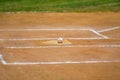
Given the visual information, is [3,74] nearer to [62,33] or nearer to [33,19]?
[62,33]

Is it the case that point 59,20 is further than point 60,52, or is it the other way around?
point 59,20

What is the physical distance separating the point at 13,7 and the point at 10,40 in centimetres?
687

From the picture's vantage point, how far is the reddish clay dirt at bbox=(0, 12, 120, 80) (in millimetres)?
9305

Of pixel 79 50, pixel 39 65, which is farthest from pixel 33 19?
pixel 39 65

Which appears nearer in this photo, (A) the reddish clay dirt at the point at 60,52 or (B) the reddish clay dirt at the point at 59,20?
(A) the reddish clay dirt at the point at 60,52

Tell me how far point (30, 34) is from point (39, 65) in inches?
151

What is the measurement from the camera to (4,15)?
17.4 m

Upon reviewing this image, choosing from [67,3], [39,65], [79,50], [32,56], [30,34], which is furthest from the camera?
[67,3]

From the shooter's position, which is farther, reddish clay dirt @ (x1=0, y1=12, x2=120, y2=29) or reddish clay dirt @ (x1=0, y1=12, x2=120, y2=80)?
reddish clay dirt @ (x1=0, y1=12, x2=120, y2=29)

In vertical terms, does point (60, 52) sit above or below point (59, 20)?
above

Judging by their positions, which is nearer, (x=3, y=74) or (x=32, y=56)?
(x=3, y=74)

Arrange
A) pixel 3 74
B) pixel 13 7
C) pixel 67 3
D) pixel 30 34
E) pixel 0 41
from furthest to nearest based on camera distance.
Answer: pixel 67 3, pixel 13 7, pixel 30 34, pixel 0 41, pixel 3 74

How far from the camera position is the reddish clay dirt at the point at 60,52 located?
9305 mm

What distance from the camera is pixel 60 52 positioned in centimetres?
1127
